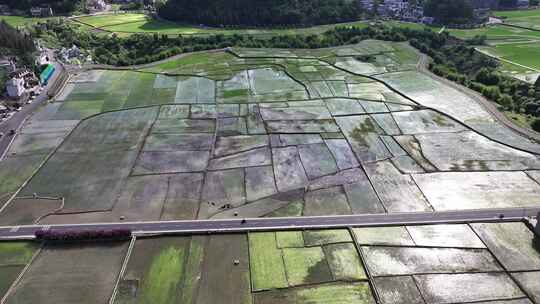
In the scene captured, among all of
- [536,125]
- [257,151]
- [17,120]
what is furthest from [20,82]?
[536,125]

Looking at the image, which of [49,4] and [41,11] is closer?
[41,11]

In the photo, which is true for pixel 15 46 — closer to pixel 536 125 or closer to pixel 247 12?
pixel 247 12

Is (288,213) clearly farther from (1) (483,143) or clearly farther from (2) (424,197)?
(1) (483,143)

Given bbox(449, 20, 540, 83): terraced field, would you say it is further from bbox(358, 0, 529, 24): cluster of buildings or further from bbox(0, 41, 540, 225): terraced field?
bbox(0, 41, 540, 225): terraced field

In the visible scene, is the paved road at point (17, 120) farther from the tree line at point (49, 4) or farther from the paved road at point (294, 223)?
the tree line at point (49, 4)

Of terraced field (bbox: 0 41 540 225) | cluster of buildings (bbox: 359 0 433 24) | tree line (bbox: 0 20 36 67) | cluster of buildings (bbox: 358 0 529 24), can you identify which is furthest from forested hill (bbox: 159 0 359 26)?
tree line (bbox: 0 20 36 67)

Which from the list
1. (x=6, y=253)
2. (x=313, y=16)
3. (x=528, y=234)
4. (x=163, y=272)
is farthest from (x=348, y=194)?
(x=313, y=16)

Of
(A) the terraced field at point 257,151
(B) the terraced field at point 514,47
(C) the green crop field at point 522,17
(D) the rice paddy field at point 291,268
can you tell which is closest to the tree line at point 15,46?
(A) the terraced field at point 257,151
